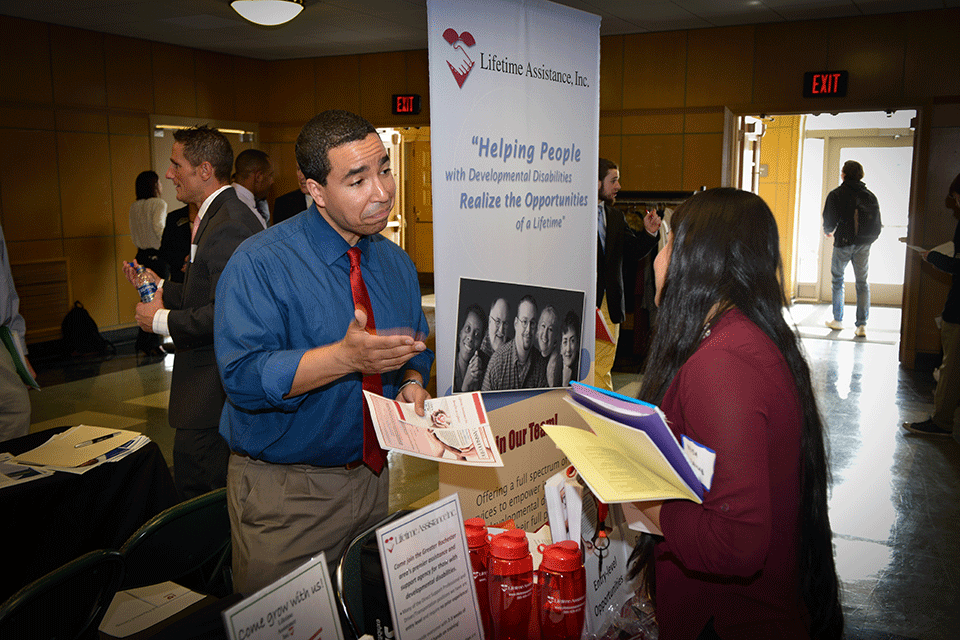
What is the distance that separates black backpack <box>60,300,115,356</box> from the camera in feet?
25.6

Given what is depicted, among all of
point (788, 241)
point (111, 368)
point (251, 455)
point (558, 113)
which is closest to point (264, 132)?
point (111, 368)

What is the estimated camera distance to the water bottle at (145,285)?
281 cm

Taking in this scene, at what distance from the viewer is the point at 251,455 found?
1.78 meters

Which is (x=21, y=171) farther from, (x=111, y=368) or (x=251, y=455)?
(x=251, y=455)

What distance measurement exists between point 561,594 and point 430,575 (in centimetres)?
29

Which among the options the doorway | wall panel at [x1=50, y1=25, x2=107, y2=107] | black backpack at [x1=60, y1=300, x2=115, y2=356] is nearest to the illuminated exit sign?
the doorway

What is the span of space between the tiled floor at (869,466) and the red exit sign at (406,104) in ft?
14.6

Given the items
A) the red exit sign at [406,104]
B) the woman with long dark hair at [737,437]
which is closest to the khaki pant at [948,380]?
the woman with long dark hair at [737,437]

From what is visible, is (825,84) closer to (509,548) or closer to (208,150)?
(208,150)

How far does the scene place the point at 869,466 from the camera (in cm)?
461

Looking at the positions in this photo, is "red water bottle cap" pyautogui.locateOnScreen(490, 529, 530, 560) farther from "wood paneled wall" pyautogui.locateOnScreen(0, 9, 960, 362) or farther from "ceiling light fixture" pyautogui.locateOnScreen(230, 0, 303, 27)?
"wood paneled wall" pyautogui.locateOnScreen(0, 9, 960, 362)

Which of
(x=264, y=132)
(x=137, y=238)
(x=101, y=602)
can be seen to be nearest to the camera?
(x=101, y=602)

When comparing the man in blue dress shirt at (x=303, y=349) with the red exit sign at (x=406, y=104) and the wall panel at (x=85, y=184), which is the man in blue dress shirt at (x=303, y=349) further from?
the red exit sign at (x=406, y=104)

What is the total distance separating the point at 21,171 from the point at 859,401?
8.55m
